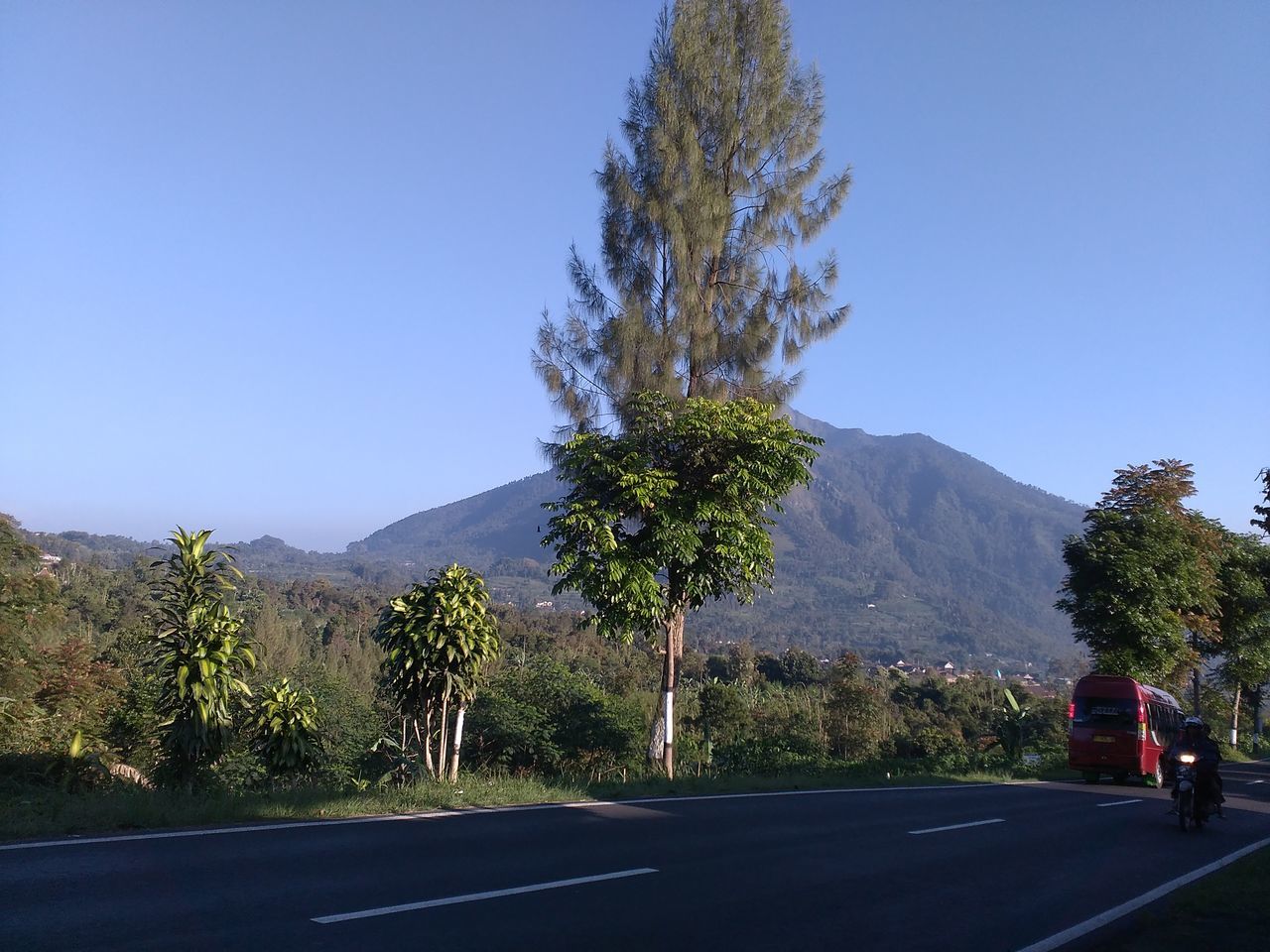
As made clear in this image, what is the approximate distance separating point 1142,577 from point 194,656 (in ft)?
93.2

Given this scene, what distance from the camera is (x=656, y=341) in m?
21.5

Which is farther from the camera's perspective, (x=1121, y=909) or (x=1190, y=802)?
(x=1190, y=802)

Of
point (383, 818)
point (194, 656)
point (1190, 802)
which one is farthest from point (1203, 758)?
point (194, 656)

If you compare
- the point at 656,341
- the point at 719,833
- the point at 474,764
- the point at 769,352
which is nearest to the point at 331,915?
the point at 719,833

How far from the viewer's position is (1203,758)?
543 inches

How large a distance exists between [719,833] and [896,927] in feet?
13.1

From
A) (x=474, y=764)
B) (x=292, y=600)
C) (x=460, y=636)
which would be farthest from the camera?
(x=292, y=600)

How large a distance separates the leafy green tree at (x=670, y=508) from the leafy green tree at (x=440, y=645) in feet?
5.50

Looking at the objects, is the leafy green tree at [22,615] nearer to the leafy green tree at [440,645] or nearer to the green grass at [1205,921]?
the leafy green tree at [440,645]

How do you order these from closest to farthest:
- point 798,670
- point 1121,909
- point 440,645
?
point 1121,909 < point 440,645 < point 798,670

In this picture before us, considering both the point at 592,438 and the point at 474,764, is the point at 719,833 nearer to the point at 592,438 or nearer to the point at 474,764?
the point at 592,438

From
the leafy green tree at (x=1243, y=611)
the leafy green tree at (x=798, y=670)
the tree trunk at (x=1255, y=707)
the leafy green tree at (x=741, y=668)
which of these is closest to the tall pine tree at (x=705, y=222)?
the leafy green tree at (x=1243, y=611)

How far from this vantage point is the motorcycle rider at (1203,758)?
13.6 metres

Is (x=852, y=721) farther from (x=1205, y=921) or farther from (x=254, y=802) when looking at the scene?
(x=1205, y=921)
